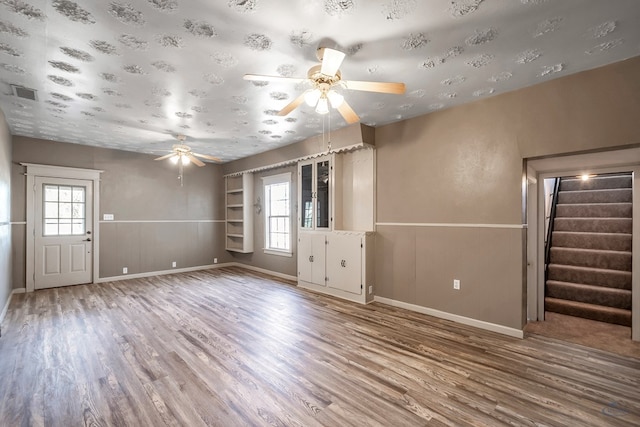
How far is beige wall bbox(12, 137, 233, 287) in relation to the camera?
529cm

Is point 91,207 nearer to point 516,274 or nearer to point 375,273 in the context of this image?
point 375,273

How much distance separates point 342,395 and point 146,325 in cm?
269

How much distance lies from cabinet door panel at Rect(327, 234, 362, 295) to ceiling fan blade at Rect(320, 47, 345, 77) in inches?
108

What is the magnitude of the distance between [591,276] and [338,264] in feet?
11.7

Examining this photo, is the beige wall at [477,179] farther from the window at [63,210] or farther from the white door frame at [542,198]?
the window at [63,210]

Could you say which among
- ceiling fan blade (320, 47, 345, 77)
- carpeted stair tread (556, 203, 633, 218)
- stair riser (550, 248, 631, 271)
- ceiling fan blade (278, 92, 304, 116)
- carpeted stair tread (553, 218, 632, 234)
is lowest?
stair riser (550, 248, 631, 271)

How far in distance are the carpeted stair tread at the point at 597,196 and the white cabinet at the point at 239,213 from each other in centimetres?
636

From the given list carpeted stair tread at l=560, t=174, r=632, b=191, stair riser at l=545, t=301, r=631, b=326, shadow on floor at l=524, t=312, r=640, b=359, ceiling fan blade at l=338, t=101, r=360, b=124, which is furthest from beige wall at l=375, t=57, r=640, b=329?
carpeted stair tread at l=560, t=174, r=632, b=191

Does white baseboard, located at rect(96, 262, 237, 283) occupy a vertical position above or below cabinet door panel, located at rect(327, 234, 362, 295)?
below

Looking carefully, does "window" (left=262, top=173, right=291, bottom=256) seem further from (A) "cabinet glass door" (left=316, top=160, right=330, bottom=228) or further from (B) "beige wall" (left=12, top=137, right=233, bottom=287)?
(B) "beige wall" (left=12, top=137, right=233, bottom=287)

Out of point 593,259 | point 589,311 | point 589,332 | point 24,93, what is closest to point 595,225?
point 593,259

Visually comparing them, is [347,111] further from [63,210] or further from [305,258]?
[63,210]

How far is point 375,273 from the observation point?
15.0 feet

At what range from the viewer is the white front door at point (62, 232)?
533 cm
